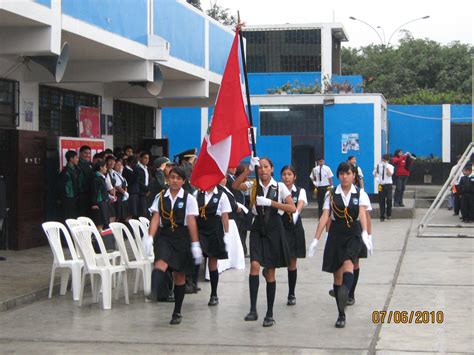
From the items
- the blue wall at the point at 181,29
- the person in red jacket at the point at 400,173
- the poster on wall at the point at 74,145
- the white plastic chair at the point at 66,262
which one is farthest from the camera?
the person in red jacket at the point at 400,173

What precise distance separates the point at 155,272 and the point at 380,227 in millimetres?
13267

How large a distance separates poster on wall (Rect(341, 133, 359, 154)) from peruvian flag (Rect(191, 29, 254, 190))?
61.1 feet

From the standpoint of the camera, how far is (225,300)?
33.7 ft

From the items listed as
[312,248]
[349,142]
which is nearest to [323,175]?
[349,142]

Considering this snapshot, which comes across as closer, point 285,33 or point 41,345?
point 41,345

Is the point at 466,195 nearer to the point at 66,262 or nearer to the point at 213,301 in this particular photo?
the point at 213,301

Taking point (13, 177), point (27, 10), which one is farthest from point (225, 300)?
point (13, 177)

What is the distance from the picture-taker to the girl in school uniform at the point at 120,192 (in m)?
15.1

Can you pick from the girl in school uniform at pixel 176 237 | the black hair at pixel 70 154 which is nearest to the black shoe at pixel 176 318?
the girl in school uniform at pixel 176 237

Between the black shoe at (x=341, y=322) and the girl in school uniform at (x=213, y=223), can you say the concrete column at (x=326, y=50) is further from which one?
the black shoe at (x=341, y=322)

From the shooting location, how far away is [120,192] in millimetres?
15164

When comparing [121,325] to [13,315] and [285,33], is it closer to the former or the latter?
[13,315]

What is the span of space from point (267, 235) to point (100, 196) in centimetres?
619
